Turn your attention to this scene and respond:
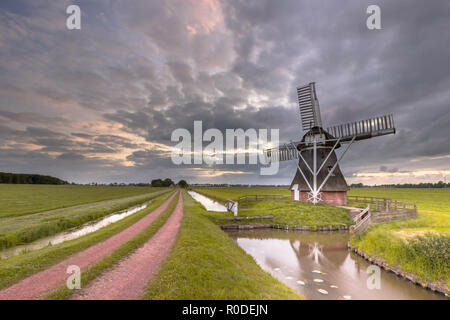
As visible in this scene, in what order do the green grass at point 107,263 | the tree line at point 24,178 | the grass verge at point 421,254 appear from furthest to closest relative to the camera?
1. the tree line at point 24,178
2. the grass verge at point 421,254
3. the green grass at point 107,263

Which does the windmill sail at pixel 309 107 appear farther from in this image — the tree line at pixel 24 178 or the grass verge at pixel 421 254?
the tree line at pixel 24 178

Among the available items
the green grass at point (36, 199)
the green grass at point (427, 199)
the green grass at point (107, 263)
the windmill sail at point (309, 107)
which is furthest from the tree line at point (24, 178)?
the green grass at point (427, 199)

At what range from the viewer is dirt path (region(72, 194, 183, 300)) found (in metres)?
5.91

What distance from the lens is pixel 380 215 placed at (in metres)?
21.2

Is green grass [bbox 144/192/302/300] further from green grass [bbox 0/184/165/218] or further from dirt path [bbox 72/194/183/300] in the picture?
green grass [bbox 0/184/165/218]

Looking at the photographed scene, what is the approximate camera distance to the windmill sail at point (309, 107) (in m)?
29.0

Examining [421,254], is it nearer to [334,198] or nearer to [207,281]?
[207,281]

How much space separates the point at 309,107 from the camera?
29453 millimetres

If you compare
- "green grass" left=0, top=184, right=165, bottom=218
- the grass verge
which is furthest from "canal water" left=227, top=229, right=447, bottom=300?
"green grass" left=0, top=184, right=165, bottom=218

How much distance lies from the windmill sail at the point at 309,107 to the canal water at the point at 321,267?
1566 centimetres

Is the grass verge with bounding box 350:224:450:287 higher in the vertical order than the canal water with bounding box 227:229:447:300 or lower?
higher

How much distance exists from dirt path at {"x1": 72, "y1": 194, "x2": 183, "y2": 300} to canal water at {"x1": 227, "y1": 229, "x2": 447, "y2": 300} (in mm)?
5997

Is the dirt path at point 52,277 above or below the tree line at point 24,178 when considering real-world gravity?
below
